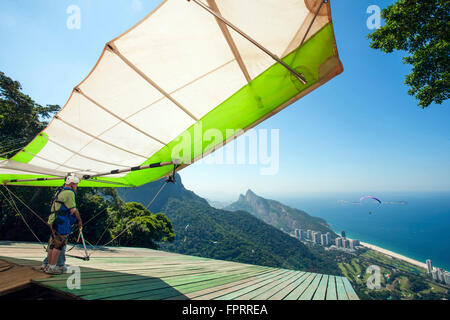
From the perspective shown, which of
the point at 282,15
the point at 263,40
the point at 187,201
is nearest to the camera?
the point at 282,15

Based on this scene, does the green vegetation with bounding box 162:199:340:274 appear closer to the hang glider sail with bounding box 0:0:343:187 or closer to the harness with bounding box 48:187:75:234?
the harness with bounding box 48:187:75:234

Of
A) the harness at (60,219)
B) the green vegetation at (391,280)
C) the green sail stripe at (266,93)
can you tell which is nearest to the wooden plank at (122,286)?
the harness at (60,219)

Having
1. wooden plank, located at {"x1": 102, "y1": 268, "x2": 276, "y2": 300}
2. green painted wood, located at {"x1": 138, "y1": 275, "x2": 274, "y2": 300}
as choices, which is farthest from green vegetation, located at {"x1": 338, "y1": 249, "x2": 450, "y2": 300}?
wooden plank, located at {"x1": 102, "y1": 268, "x2": 276, "y2": 300}

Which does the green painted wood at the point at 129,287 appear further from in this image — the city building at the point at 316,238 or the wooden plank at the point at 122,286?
the city building at the point at 316,238

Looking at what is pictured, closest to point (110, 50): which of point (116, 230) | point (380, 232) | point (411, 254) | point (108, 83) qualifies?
point (108, 83)

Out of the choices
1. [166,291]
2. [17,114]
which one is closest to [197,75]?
[166,291]

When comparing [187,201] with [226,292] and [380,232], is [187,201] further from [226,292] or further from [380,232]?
[380,232]
